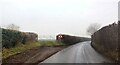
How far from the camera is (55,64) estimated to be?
63.5ft

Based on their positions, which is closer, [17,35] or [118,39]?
[118,39]

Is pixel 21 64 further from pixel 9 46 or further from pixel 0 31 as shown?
pixel 9 46

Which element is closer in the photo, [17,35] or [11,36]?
[11,36]

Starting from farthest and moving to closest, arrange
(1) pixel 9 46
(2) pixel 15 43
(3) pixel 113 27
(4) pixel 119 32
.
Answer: (2) pixel 15 43, (1) pixel 9 46, (3) pixel 113 27, (4) pixel 119 32

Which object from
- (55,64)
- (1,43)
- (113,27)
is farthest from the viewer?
(1,43)

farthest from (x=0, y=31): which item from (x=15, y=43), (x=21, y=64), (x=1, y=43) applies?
(x=21, y=64)

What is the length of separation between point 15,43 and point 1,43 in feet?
23.3

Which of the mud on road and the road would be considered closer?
the mud on road

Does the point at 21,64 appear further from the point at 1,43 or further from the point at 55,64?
the point at 1,43

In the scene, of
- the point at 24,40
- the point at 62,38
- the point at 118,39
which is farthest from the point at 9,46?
the point at 62,38

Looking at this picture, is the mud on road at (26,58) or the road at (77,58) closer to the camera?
the mud on road at (26,58)

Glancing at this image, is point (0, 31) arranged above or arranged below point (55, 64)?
above

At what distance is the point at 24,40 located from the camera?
44.1 meters

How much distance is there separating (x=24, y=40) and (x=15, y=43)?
7.54 meters
